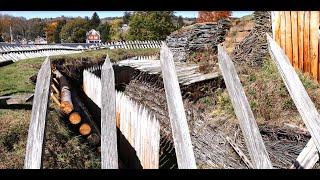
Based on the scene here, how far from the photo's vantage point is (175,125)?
1166 mm

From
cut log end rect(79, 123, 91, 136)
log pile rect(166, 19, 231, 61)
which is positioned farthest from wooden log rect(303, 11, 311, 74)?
cut log end rect(79, 123, 91, 136)

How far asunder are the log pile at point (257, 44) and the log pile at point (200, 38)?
161 cm

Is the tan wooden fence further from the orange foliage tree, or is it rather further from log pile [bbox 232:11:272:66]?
log pile [bbox 232:11:272:66]

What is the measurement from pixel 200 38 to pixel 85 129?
330cm

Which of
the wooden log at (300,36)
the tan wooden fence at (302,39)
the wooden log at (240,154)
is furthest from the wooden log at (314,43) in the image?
the wooden log at (240,154)

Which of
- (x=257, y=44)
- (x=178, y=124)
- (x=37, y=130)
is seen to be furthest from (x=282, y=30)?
(x=37, y=130)

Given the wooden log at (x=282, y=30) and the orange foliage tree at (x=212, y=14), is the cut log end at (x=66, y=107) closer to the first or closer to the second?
the orange foliage tree at (x=212, y=14)

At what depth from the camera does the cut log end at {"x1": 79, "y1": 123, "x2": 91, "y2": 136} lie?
849 centimetres

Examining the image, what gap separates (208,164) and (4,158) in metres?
3.22

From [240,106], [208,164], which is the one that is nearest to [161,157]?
[208,164]

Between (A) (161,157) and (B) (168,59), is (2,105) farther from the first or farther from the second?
(B) (168,59)

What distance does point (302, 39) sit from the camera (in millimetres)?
4613

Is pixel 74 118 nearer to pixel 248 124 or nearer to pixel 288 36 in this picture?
pixel 288 36

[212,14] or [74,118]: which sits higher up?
[212,14]
